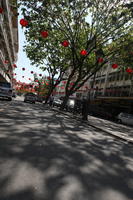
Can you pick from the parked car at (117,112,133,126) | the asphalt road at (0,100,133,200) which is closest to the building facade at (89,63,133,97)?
the parked car at (117,112,133,126)

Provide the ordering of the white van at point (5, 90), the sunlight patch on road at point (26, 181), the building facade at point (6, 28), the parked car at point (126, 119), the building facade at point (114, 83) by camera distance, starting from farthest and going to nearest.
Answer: the building facade at point (114, 83)
the building facade at point (6, 28)
the parked car at point (126, 119)
the white van at point (5, 90)
the sunlight patch on road at point (26, 181)

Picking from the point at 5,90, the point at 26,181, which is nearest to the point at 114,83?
the point at 5,90

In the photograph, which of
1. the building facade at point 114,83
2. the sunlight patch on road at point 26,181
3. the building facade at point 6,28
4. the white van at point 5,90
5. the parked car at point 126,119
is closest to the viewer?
the sunlight patch on road at point 26,181

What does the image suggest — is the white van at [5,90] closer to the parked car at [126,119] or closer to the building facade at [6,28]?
the building facade at [6,28]

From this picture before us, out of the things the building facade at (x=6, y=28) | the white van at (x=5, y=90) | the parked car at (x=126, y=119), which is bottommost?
the parked car at (x=126, y=119)

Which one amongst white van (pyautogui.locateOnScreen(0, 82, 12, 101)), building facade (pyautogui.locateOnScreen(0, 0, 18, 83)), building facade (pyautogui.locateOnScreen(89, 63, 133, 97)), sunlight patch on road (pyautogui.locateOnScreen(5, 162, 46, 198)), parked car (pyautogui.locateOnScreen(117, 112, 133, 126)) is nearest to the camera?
sunlight patch on road (pyautogui.locateOnScreen(5, 162, 46, 198))

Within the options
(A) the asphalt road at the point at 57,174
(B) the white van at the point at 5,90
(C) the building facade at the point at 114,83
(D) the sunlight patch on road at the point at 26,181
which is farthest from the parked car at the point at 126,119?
(D) the sunlight patch on road at the point at 26,181

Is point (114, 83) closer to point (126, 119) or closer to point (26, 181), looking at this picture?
point (126, 119)

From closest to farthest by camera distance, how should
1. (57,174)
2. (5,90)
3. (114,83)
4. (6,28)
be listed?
(57,174)
(5,90)
(114,83)
(6,28)

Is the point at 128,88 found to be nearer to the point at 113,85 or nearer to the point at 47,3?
the point at 113,85

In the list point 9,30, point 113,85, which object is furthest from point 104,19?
point 9,30

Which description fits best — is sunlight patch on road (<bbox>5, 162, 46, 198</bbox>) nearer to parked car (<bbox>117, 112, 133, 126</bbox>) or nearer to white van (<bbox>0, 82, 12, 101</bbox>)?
white van (<bbox>0, 82, 12, 101</bbox>)

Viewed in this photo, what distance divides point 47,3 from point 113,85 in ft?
84.4

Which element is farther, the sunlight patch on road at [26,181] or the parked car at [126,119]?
the parked car at [126,119]
